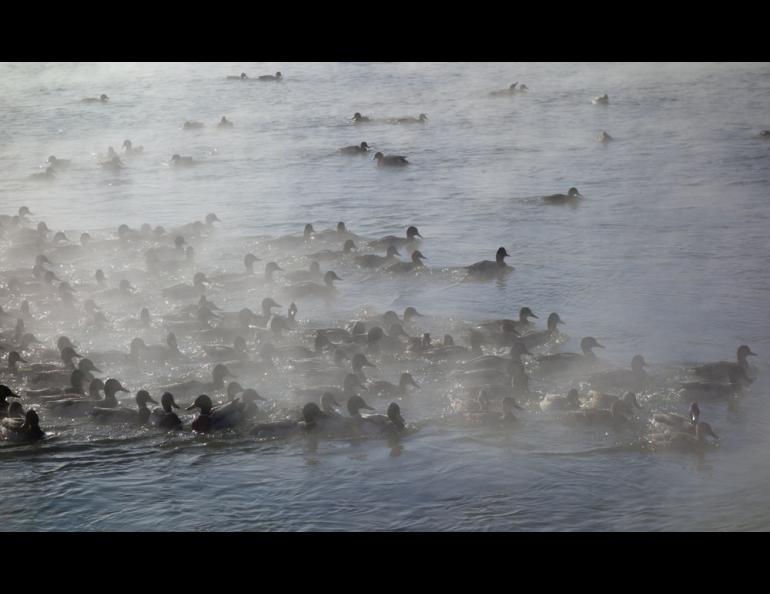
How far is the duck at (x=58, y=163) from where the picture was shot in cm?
1955

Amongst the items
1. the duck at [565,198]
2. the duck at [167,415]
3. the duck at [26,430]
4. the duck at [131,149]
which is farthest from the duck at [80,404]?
the duck at [131,149]

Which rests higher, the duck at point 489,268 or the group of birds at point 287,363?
the duck at point 489,268

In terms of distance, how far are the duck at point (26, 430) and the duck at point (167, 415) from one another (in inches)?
37.5

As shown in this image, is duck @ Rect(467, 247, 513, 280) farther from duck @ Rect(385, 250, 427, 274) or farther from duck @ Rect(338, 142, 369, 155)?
duck @ Rect(338, 142, 369, 155)

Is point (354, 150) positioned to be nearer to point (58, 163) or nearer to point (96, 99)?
point (58, 163)

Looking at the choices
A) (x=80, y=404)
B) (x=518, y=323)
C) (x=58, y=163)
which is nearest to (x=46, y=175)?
(x=58, y=163)

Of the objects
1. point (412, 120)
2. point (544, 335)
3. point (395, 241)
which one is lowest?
point (544, 335)

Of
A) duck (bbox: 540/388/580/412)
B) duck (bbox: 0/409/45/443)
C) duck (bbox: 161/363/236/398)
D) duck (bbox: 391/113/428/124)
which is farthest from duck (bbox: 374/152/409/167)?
duck (bbox: 0/409/45/443)

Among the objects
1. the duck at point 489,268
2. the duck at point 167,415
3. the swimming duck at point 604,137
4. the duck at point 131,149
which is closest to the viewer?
the duck at point 167,415

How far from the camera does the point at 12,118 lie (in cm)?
2309

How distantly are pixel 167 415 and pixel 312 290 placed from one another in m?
3.90

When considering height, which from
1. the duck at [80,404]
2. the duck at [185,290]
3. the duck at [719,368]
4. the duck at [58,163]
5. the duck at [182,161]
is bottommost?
the duck at [719,368]

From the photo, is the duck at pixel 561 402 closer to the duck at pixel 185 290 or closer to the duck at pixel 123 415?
the duck at pixel 123 415

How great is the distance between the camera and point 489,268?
1280 cm
